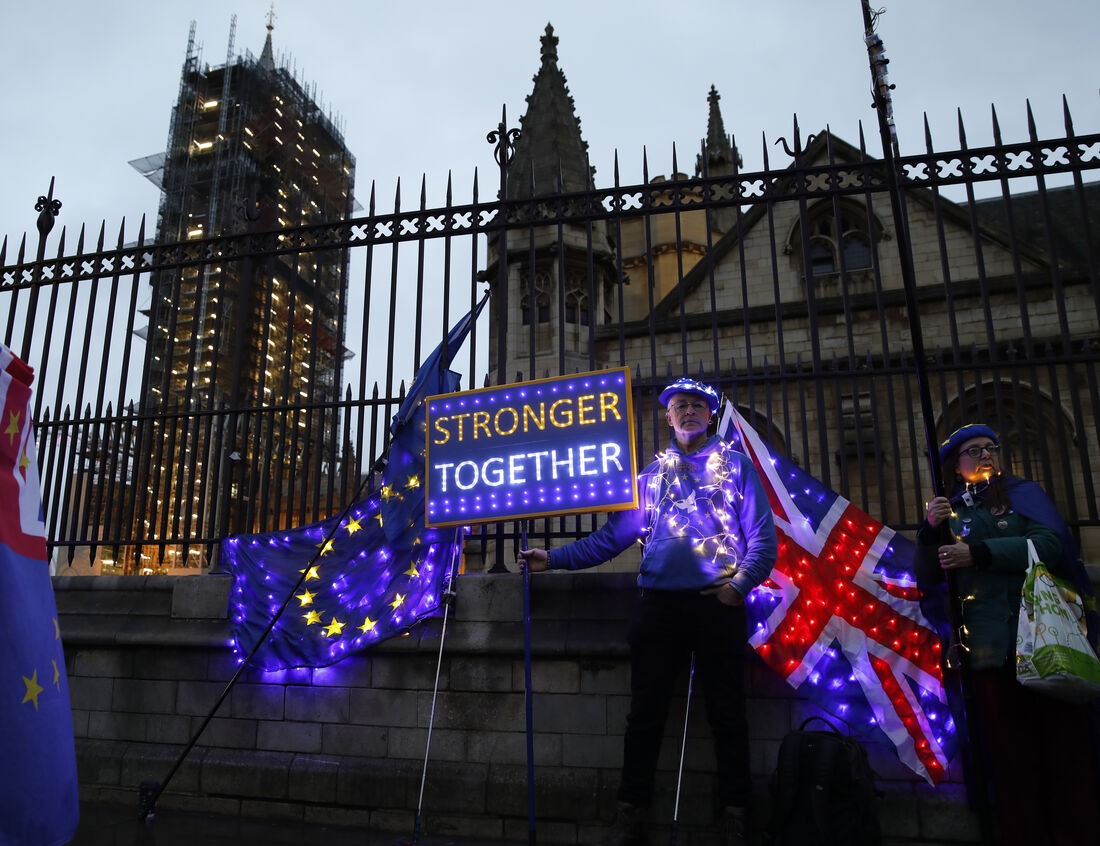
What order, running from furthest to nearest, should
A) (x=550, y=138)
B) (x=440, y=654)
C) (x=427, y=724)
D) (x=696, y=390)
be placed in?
(x=550, y=138) < (x=427, y=724) < (x=440, y=654) < (x=696, y=390)

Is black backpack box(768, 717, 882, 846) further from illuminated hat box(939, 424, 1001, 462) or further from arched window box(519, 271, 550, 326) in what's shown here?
arched window box(519, 271, 550, 326)

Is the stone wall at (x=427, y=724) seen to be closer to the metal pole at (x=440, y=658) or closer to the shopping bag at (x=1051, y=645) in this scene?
the metal pole at (x=440, y=658)

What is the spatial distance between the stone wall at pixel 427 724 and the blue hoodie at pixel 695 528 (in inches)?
27.7

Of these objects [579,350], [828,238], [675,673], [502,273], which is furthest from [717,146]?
[675,673]

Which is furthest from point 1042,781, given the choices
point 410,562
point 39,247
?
point 39,247

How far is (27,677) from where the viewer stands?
8.89ft

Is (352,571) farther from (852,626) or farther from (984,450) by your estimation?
(984,450)

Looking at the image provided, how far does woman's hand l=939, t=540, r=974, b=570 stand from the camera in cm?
414

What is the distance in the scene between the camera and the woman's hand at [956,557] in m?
4.14

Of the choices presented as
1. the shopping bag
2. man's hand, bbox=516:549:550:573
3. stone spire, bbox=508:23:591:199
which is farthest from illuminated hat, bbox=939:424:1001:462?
stone spire, bbox=508:23:591:199

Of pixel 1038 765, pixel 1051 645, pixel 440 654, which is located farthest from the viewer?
pixel 440 654

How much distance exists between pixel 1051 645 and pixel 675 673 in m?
1.81

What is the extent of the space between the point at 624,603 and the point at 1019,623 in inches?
91.7

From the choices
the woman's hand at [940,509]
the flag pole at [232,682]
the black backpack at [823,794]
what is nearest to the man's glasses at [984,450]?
the woman's hand at [940,509]
